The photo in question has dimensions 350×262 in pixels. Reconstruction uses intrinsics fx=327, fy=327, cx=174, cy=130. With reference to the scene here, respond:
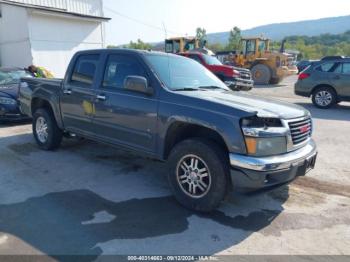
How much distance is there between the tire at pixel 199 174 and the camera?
141 inches

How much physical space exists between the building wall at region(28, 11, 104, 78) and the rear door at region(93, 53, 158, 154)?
13.0 metres

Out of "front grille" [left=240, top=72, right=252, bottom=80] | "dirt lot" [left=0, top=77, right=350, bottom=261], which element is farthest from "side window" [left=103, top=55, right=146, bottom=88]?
"front grille" [left=240, top=72, right=252, bottom=80]

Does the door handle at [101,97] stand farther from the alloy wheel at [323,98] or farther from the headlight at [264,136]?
the alloy wheel at [323,98]

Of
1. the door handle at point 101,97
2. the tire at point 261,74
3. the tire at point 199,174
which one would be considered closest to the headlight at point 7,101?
the door handle at point 101,97

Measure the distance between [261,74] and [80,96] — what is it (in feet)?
59.2

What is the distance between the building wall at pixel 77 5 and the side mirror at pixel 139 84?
17650mm

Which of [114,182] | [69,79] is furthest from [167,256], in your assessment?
[69,79]

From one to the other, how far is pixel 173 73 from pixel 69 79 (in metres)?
2.07

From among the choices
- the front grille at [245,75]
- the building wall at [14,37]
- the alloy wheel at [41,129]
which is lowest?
the alloy wheel at [41,129]

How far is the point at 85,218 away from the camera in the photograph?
3.65 metres

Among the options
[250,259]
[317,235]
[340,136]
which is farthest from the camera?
[340,136]

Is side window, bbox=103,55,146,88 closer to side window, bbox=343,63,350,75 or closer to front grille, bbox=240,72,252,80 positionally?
side window, bbox=343,63,350,75

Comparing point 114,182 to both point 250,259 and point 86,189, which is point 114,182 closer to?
point 86,189

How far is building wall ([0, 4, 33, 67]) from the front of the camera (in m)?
16.0
